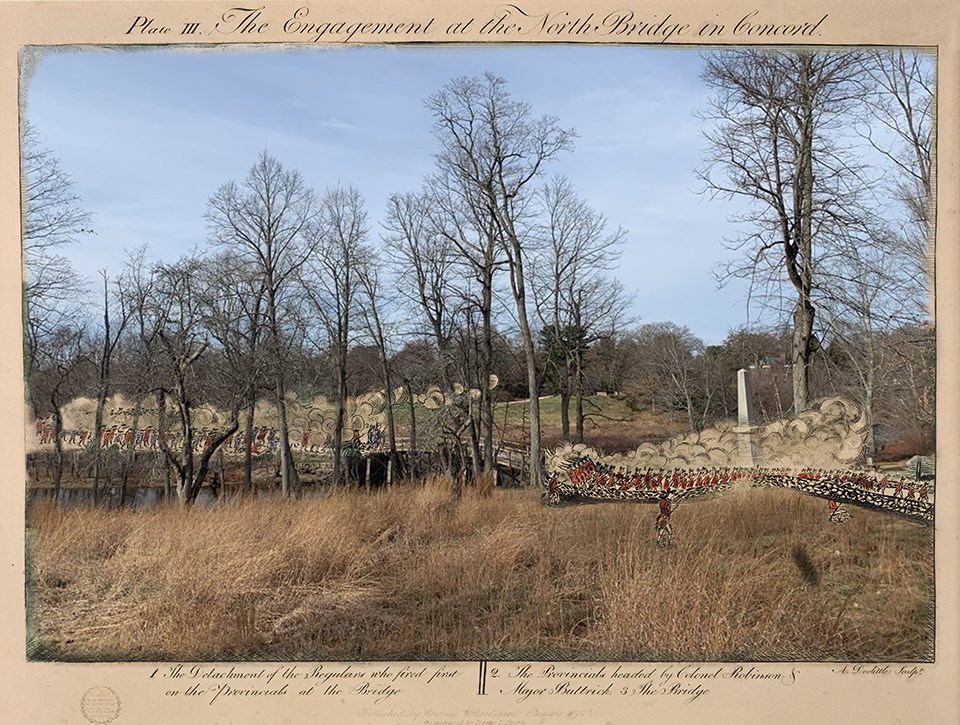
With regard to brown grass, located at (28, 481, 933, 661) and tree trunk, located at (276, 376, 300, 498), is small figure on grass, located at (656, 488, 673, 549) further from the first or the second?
tree trunk, located at (276, 376, 300, 498)

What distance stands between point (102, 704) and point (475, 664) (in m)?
2.01

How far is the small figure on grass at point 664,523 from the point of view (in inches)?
163

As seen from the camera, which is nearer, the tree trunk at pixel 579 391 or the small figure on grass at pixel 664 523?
the small figure on grass at pixel 664 523

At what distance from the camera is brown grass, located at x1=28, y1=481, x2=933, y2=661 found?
3.96m

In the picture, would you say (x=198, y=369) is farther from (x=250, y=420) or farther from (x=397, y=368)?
(x=397, y=368)

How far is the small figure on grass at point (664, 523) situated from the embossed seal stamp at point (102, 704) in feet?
10.1

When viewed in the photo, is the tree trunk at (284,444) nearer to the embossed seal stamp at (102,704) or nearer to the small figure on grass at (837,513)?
the embossed seal stamp at (102,704)

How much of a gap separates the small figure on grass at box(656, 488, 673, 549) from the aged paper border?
813 mm

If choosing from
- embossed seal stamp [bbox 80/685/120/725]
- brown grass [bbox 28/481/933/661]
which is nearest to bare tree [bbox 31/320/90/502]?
brown grass [bbox 28/481/933/661]

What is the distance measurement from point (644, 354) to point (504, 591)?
1564 millimetres

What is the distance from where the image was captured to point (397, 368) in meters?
4.25

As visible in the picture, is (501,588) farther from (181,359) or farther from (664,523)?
(181,359)

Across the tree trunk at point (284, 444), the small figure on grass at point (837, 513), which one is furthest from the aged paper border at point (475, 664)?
the tree trunk at point (284, 444)

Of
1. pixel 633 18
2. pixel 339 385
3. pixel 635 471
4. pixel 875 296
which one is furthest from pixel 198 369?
pixel 875 296
